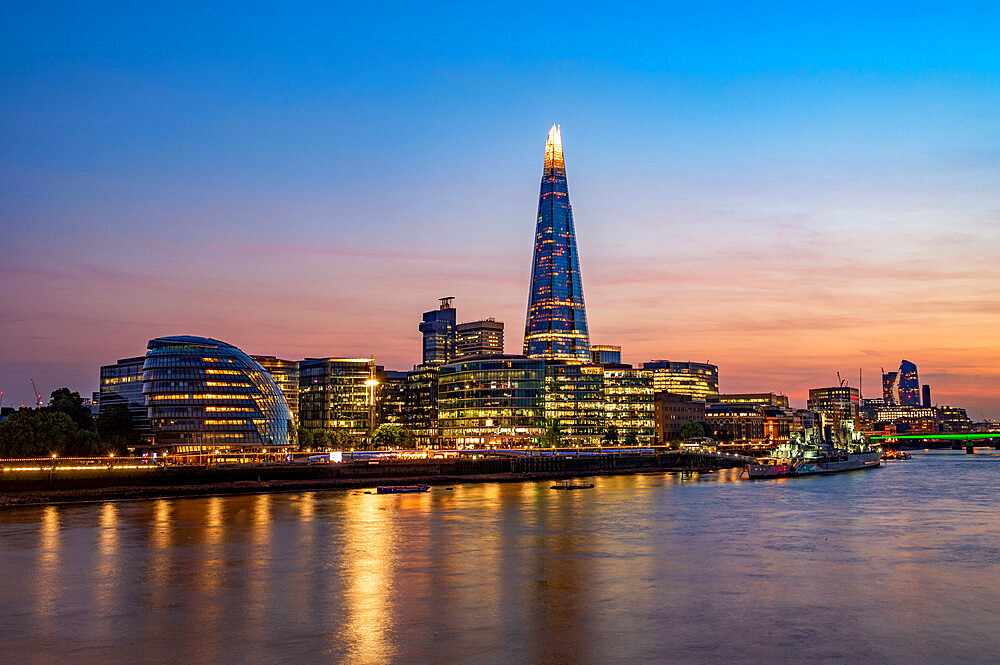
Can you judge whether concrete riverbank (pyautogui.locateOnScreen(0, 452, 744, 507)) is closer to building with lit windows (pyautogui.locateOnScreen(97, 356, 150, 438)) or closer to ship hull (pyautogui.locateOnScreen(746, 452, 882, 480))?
ship hull (pyautogui.locateOnScreen(746, 452, 882, 480))

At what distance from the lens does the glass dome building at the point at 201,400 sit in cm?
16712

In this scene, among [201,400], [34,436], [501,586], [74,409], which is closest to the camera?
[501,586]

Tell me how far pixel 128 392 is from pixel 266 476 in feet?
206

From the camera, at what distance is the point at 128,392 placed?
178m

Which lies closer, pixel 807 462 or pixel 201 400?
pixel 807 462

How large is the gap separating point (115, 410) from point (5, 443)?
170ft

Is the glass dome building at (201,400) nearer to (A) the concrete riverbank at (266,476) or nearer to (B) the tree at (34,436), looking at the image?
(A) the concrete riverbank at (266,476)

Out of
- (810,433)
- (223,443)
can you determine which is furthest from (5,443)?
(810,433)

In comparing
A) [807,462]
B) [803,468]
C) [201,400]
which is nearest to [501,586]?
[803,468]

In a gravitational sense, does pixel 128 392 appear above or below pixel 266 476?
above

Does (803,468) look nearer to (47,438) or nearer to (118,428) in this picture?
(47,438)

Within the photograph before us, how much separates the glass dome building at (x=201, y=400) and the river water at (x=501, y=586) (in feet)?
271

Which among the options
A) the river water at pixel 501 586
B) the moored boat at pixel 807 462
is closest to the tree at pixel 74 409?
the river water at pixel 501 586

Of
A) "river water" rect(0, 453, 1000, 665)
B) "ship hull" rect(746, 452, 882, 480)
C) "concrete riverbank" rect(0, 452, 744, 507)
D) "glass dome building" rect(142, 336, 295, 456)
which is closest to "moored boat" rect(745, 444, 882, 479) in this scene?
"ship hull" rect(746, 452, 882, 480)
